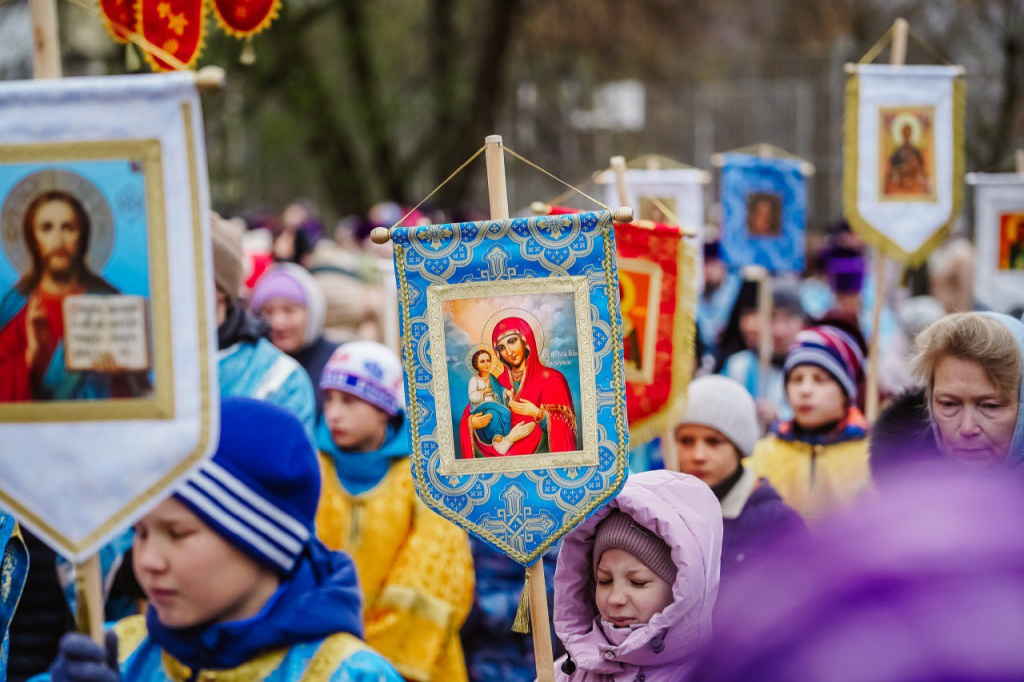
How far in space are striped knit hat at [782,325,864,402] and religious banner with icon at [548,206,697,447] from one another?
807 mm

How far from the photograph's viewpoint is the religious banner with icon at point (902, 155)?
229 inches

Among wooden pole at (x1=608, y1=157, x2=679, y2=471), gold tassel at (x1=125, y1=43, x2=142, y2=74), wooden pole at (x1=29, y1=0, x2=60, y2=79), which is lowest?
wooden pole at (x1=608, y1=157, x2=679, y2=471)

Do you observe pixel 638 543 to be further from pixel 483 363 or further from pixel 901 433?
pixel 901 433

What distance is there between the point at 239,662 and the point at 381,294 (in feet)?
16.8

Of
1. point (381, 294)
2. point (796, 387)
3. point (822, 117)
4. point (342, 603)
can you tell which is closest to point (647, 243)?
point (796, 387)

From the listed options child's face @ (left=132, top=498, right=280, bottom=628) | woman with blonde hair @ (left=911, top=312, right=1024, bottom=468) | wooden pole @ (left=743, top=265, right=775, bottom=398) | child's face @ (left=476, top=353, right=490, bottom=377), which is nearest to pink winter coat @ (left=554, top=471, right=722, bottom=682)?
child's face @ (left=476, top=353, right=490, bottom=377)

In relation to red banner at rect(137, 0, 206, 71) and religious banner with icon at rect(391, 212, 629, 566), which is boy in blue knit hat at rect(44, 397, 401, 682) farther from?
red banner at rect(137, 0, 206, 71)

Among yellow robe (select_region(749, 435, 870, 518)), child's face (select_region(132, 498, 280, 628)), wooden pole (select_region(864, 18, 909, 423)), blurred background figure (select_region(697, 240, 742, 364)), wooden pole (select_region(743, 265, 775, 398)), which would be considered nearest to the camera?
child's face (select_region(132, 498, 280, 628))

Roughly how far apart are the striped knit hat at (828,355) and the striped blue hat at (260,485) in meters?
2.91

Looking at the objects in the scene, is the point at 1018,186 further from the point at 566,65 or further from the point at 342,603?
the point at 566,65

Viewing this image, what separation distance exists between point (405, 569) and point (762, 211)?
4.38m

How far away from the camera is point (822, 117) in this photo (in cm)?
1975

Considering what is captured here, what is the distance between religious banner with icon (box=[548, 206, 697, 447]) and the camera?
14.6 feet

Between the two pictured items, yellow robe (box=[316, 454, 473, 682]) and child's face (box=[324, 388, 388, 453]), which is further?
child's face (box=[324, 388, 388, 453])
